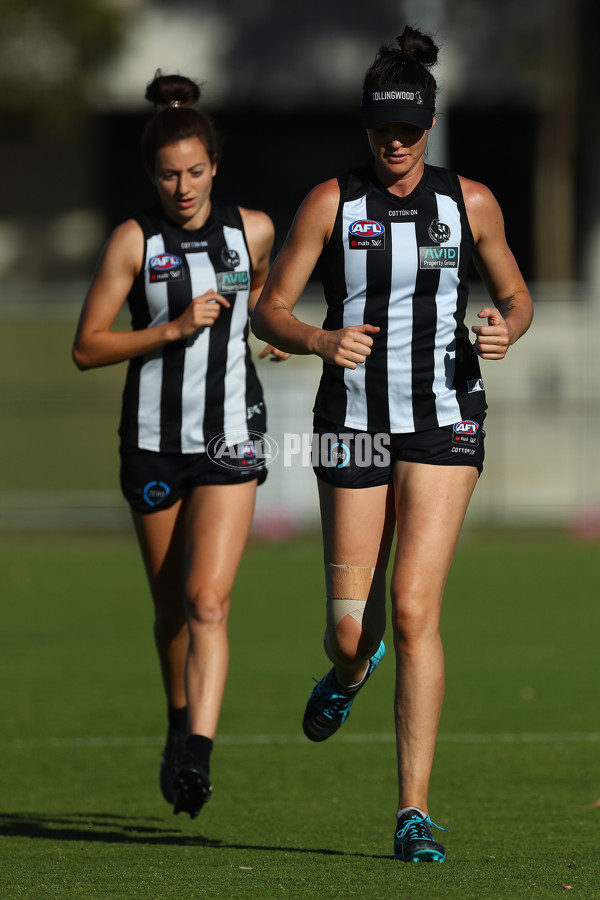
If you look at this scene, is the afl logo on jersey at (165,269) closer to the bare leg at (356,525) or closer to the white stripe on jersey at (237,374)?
the white stripe on jersey at (237,374)

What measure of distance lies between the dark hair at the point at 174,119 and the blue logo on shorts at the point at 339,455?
4.79ft

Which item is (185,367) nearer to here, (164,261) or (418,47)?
(164,261)

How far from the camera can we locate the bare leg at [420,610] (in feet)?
15.5

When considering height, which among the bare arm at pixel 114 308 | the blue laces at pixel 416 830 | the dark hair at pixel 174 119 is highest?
the dark hair at pixel 174 119

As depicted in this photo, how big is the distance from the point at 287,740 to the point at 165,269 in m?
2.80

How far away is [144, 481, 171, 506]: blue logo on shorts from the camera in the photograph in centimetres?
577

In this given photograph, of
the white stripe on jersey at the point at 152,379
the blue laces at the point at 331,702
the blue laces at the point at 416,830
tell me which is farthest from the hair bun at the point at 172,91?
the blue laces at the point at 416,830

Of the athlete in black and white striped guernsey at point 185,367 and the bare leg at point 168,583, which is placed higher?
the athlete in black and white striped guernsey at point 185,367

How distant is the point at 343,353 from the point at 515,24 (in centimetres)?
2119

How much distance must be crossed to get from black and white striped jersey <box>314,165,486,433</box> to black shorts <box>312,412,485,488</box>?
30mm

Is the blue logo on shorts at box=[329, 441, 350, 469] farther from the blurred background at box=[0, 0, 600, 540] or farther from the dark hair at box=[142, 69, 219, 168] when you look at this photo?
the blurred background at box=[0, 0, 600, 540]

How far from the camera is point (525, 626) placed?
11258 mm

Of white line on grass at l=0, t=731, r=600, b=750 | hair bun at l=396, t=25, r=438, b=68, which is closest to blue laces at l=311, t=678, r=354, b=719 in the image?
white line on grass at l=0, t=731, r=600, b=750

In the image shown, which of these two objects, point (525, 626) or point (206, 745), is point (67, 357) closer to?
point (525, 626)
